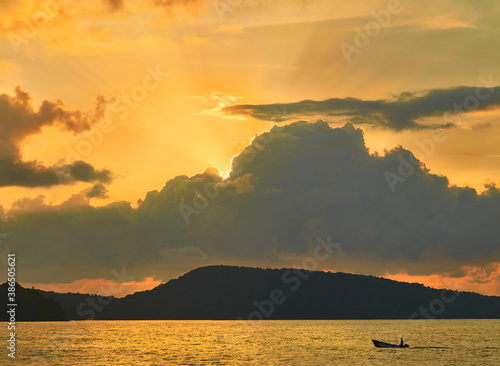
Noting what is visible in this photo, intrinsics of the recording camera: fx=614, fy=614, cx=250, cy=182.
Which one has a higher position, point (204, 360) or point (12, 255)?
point (12, 255)

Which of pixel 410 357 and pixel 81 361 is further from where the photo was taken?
pixel 410 357

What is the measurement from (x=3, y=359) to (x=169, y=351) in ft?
177

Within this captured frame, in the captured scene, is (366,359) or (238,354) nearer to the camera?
(366,359)

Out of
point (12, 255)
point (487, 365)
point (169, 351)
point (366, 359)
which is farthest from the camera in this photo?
point (169, 351)

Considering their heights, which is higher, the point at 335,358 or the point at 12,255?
the point at 12,255

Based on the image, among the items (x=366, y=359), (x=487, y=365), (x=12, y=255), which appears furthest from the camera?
(x=366, y=359)

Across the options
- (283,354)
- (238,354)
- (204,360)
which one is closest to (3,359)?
(204,360)

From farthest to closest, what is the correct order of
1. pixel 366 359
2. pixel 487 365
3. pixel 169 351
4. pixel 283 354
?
pixel 169 351, pixel 283 354, pixel 366 359, pixel 487 365

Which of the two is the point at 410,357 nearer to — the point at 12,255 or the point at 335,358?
the point at 335,358

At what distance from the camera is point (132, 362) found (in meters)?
159

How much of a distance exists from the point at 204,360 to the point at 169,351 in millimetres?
36248

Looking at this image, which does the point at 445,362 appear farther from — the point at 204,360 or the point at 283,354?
the point at 204,360

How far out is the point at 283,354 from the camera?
18488 centimetres

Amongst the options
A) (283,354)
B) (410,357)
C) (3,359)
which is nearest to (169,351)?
(283,354)
